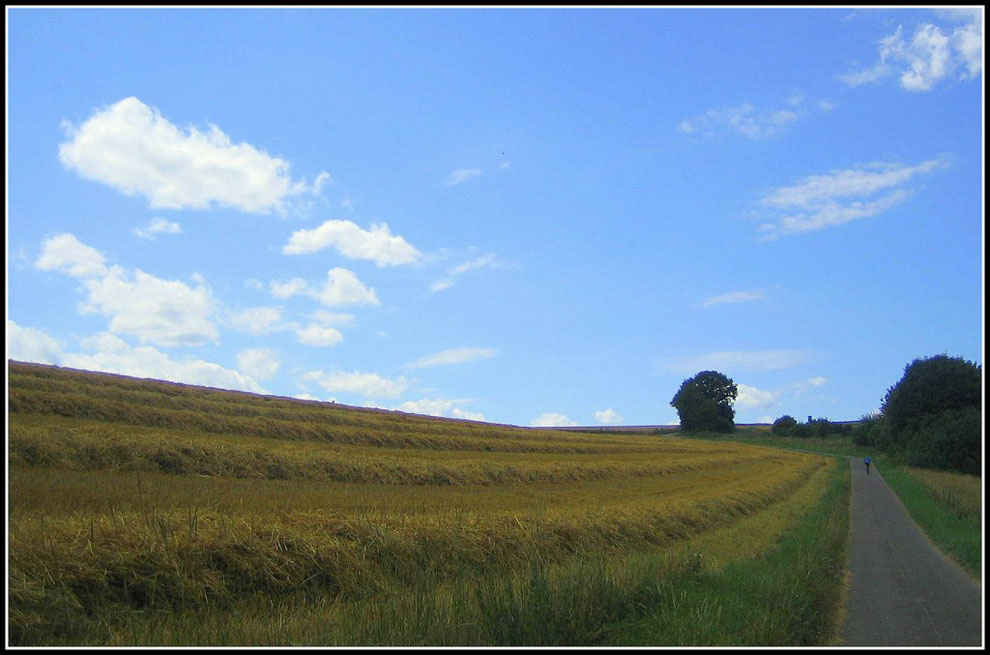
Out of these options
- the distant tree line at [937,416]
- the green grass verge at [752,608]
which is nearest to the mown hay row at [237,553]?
the green grass verge at [752,608]

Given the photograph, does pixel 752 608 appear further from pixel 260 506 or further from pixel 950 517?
pixel 950 517

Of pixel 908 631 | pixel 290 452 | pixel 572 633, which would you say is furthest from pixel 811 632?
pixel 290 452

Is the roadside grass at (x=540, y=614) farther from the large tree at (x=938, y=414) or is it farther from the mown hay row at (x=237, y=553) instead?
the large tree at (x=938, y=414)

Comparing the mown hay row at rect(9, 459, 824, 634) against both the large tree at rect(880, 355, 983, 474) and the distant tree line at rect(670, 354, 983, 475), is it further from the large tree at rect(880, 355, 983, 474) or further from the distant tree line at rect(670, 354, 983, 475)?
the large tree at rect(880, 355, 983, 474)

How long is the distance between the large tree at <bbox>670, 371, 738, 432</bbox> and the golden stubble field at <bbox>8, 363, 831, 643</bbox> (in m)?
12.9

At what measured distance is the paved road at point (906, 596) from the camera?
26.3 ft

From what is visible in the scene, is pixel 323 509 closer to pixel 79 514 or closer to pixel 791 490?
pixel 79 514

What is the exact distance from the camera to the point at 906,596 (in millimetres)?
10492

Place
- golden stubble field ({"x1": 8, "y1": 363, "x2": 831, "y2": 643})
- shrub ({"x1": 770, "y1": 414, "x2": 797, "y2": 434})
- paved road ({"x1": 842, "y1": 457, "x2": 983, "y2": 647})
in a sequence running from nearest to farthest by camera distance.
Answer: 1. golden stubble field ({"x1": 8, "y1": 363, "x2": 831, "y2": 643})
2. paved road ({"x1": 842, "y1": 457, "x2": 983, "y2": 647})
3. shrub ({"x1": 770, "y1": 414, "x2": 797, "y2": 434})

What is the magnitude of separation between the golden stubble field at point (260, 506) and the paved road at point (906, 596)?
2.88 meters

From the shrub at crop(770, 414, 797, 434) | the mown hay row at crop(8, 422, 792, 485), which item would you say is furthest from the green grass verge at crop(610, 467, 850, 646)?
the shrub at crop(770, 414, 797, 434)

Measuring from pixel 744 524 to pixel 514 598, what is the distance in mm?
13474

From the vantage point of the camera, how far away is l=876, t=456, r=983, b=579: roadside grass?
580 inches

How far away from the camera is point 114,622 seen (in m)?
7.14
